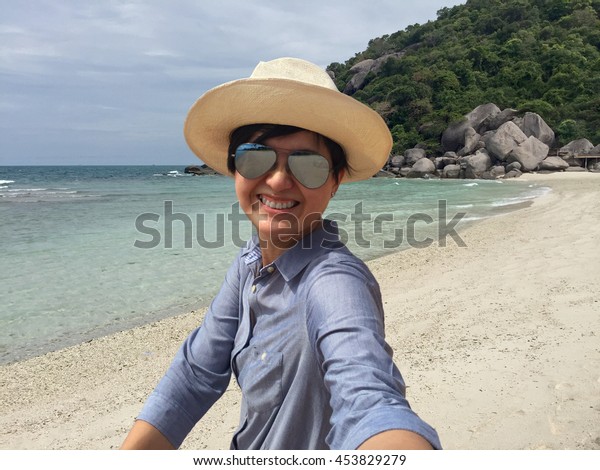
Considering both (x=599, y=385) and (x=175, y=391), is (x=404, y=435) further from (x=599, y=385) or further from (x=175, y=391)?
(x=599, y=385)

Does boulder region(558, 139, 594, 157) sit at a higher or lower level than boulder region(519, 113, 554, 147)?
lower

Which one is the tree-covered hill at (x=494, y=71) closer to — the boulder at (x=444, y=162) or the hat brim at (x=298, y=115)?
the boulder at (x=444, y=162)

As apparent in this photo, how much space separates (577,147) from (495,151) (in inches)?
252

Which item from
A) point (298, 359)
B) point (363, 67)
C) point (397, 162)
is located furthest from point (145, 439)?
point (363, 67)

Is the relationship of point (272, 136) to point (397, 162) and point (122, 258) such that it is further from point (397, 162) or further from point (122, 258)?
point (397, 162)

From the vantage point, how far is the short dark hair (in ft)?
4.55

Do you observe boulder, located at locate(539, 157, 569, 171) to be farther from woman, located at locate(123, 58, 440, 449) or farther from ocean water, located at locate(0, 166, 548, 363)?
woman, located at locate(123, 58, 440, 449)

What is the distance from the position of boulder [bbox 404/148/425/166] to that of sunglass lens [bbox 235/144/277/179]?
44.7 m

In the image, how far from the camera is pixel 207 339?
1438 mm

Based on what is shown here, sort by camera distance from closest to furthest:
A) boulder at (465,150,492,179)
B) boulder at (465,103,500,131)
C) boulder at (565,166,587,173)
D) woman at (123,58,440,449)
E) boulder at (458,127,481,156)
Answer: woman at (123,58,440,449) → boulder at (565,166,587,173) → boulder at (465,150,492,179) → boulder at (458,127,481,156) → boulder at (465,103,500,131)

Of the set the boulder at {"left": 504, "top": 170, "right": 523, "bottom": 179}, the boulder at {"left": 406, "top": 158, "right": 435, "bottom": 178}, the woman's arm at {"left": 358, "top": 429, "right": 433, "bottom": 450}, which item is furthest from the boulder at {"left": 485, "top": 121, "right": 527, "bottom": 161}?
the woman's arm at {"left": 358, "top": 429, "right": 433, "bottom": 450}

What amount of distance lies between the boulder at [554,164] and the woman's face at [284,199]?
3918 cm

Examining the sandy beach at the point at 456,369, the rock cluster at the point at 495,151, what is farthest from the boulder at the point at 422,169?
the sandy beach at the point at 456,369

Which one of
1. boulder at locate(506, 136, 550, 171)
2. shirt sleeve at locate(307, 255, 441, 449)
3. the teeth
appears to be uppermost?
the teeth
